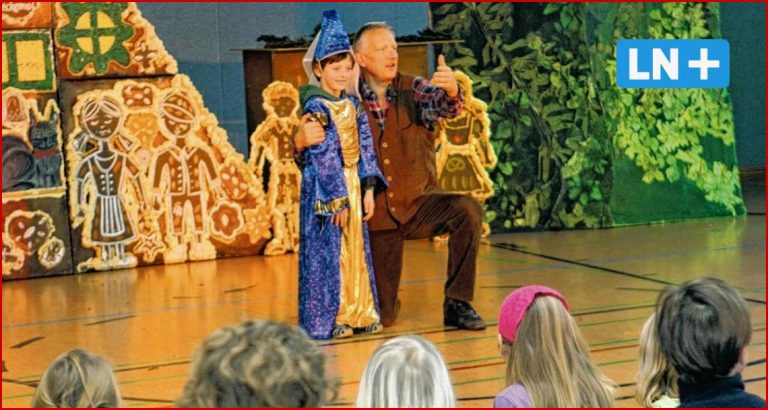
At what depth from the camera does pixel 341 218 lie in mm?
7219

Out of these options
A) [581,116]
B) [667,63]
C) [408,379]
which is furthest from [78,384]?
[667,63]

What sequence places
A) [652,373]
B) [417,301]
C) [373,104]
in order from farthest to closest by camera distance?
[417,301]
[373,104]
[652,373]

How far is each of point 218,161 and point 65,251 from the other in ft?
3.98

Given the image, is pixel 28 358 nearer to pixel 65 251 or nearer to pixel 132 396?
pixel 132 396

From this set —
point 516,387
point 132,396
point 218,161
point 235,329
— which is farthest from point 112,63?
point 235,329

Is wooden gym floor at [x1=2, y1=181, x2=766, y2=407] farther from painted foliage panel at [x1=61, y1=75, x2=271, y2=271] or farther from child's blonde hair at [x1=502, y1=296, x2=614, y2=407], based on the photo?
child's blonde hair at [x1=502, y1=296, x2=614, y2=407]

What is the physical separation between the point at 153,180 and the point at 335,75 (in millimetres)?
3128

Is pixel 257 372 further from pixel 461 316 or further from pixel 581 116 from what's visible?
pixel 581 116

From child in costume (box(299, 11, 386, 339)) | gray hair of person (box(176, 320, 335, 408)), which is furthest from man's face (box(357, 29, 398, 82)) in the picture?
gray hair of person (box(176, 320, 335, 408))

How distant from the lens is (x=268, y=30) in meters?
10.5

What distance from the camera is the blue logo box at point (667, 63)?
1109cm

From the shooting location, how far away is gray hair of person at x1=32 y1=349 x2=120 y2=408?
3605 mm

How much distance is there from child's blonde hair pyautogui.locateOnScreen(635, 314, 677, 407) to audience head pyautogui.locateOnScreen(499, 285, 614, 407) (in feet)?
0.46

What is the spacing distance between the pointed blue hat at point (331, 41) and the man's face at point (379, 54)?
0.18 m
